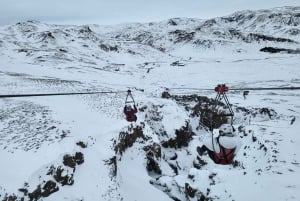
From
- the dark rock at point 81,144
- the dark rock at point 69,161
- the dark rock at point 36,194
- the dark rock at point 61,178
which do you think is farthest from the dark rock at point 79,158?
the dark rock at point 36,194

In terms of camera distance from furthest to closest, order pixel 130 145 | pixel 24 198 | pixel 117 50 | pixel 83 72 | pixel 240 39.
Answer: pixel 240 39 → pixel 117 50 → pixel 83 72 → pixel 130 145 → pixel 24 198

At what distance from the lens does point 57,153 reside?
1448 centimetres

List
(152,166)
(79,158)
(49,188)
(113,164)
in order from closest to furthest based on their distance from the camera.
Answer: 1. (49,188)
2. (79,158)
3. (113,164)
4. (152,166)

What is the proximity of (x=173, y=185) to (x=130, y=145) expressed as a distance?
14.9ft

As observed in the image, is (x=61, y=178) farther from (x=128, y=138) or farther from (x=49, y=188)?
(x=128, y=138)

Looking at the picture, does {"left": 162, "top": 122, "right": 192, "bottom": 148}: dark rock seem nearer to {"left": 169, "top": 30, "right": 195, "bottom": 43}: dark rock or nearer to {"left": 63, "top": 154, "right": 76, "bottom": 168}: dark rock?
{"left": 63, "top": 154, "right": 76, "bottom": 168}: dark rock

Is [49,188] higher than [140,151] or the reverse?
the reverse

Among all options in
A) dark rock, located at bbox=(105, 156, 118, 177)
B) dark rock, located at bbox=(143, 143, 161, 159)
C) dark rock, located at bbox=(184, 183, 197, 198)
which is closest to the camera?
dark rock, located at bbox=(105, 156, 118, 177)

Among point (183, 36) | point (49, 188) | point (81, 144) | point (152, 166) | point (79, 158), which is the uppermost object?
point (183, 36)

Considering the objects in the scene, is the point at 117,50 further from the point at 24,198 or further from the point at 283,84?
the point at 24,198

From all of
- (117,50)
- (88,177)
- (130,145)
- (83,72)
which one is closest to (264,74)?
(83,72)

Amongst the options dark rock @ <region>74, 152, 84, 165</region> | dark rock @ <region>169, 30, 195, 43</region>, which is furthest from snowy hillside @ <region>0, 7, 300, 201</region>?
dark rock @ <region>169, 30, 195, 43</region>

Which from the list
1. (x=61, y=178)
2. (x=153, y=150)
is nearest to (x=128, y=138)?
(x=153, y=150)

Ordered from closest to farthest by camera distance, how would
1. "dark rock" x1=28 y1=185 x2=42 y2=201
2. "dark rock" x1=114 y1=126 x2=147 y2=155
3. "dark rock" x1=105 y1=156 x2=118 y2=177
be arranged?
1. "dark rock" x1=28 y1=185 x2=42 y2=201
2. "dark rock" x1=105 y1=156 x2=118 y2=177
3. "dark rock" x1=114 y1=126 x2=147 y2=155
